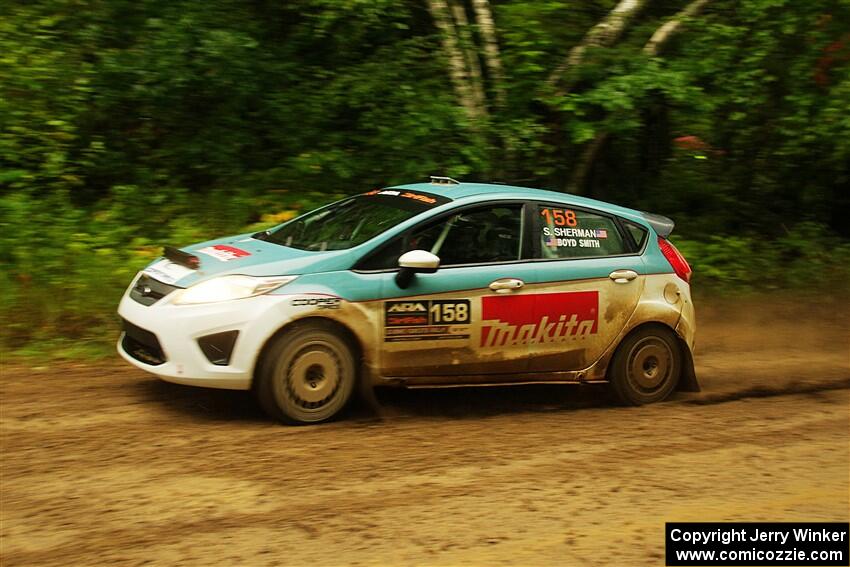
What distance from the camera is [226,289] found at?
6824 millimetres

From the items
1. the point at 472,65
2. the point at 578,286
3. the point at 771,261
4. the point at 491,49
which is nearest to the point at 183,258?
the point at 578,286

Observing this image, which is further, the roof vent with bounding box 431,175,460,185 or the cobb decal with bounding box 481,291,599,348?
the roof vent with bounding box 431,175,460,185

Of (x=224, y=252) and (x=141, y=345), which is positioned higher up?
(x=224, y=252)

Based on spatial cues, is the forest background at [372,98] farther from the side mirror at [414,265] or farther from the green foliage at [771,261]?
the side mirror at [414,265]

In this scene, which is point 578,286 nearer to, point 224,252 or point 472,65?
point 224,252

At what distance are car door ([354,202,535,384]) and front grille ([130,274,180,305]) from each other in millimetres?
1388

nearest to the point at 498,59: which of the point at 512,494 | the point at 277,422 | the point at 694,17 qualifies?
the point at 694,17

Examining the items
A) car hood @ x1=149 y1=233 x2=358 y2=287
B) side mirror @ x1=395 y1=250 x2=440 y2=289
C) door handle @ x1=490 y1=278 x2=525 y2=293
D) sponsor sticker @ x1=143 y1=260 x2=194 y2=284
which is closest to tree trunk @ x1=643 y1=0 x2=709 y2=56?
door handle @ x1=490 y1=278 x2=525 y2=293

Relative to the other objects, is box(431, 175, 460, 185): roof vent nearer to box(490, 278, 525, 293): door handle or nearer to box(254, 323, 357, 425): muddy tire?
box(490, 278, 525, 293): door handle

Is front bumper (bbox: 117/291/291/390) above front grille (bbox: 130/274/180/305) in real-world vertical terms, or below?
below

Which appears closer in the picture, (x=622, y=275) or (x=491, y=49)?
(x=622, y=275)

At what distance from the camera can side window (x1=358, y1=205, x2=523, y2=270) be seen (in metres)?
7.22

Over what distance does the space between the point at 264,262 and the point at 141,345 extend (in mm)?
1005

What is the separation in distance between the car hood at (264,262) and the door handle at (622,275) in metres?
2.03
